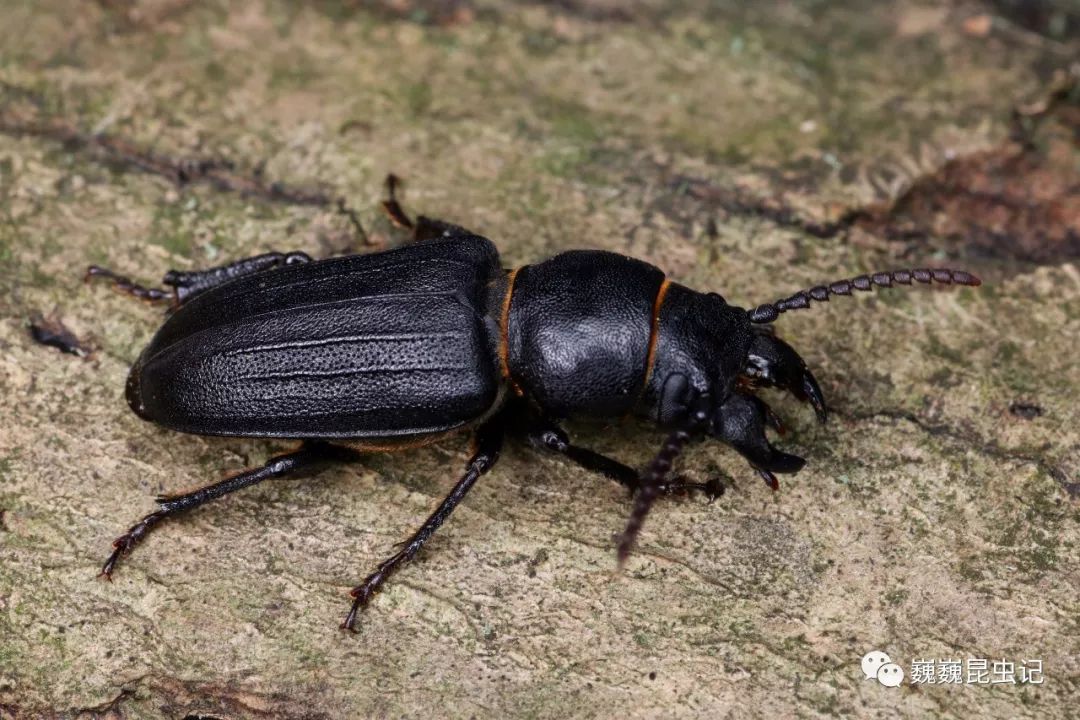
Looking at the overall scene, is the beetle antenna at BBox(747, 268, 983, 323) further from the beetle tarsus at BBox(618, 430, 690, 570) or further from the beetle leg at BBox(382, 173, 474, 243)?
the beetle leg at BBox(382, 173, 474, 243)

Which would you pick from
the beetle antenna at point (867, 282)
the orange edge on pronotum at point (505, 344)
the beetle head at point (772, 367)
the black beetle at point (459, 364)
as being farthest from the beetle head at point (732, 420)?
the orange edge on pronotum at point (505, 344)

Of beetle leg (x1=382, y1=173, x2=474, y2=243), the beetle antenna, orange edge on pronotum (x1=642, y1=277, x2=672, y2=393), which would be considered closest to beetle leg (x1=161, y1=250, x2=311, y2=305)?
beetle leg (x1=382, y1=173, x2=474, y2=243)

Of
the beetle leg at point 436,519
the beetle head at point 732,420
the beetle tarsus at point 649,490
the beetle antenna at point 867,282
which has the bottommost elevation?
the beetle leg at point 436,519

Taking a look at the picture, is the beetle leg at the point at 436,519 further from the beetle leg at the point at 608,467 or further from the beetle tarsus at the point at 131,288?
the beetle tarsus at the point at 131,288

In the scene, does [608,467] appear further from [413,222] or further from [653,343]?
[413,222]

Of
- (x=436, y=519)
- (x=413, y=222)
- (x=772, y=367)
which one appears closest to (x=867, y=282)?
(x=772, y=367)
